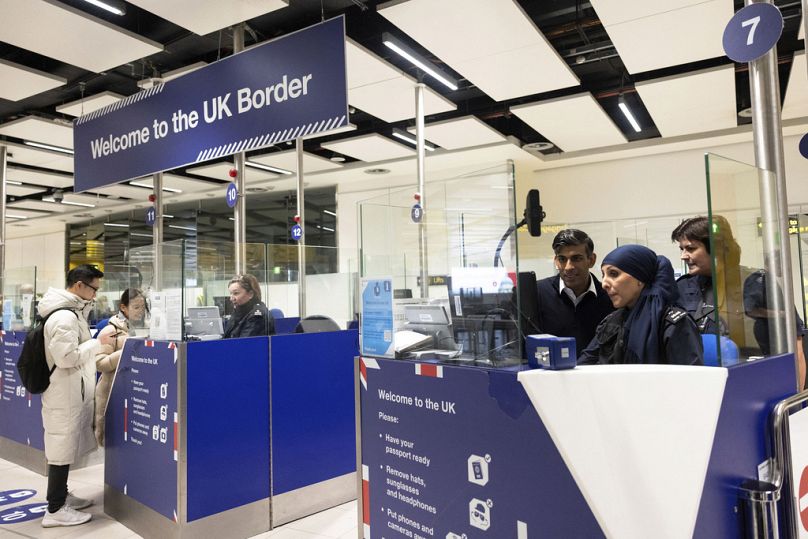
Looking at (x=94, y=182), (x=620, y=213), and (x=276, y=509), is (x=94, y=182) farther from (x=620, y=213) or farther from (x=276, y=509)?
(x=620, y=213)

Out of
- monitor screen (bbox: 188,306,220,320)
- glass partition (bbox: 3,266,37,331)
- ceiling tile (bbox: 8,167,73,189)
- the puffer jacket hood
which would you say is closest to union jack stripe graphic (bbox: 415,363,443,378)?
monitor screen (bbox: 188,306,220,320)

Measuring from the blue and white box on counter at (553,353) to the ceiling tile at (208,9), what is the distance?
362 cm

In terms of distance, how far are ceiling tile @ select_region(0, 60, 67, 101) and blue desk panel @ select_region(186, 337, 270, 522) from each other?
3.81 metres

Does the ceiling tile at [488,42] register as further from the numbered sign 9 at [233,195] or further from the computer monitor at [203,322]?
the computer monitor at [203,322]

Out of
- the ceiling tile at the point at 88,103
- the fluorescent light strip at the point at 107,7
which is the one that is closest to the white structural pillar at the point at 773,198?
the fluorescent light strip at the point at 107,7

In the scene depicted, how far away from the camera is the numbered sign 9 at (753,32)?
2070 mm

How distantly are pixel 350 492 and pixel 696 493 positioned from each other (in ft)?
10.0

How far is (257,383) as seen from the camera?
3.51m

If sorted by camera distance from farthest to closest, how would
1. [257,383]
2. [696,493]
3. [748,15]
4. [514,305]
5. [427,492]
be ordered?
[257,383], [748,15], [427,492], [514,305], [696,493]

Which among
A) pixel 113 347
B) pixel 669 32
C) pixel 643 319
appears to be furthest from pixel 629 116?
pixel 113 347

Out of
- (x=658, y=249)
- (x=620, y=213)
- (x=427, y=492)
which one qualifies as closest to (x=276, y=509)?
(x=427, y=492)

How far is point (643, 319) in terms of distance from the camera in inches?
72.4

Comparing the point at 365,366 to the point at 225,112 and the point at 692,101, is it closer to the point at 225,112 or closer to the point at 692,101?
the point at 225,112

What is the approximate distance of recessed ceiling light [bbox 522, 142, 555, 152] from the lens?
26.6 ft
